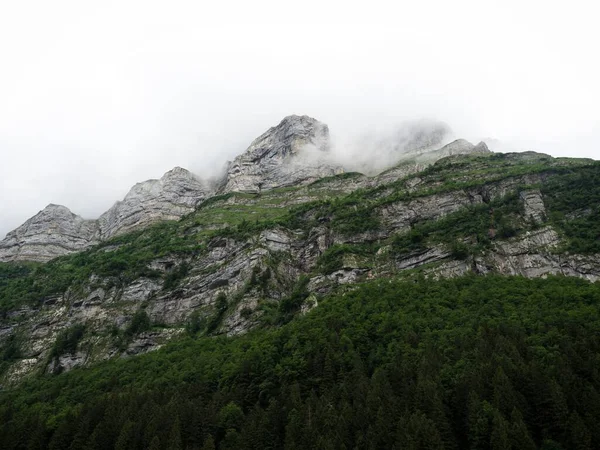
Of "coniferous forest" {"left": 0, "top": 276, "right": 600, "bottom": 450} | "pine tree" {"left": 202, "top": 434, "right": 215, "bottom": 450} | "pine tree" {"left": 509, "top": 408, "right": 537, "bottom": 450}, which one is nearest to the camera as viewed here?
"pine tree" {"left": 509, "top": 408, "right": 537, "bottom": 450}

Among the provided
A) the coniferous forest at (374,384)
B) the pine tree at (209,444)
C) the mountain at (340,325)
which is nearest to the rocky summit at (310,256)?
the mountain at (340,325)

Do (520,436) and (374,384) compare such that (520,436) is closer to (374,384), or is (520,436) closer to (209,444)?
(374,384)

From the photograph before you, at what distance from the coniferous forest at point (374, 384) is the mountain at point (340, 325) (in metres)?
0.26

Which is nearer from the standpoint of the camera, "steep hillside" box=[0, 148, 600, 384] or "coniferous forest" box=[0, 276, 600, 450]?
"coniferous forest" box=[0, 276, 600, 450]

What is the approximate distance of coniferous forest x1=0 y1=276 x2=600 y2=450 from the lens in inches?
1683

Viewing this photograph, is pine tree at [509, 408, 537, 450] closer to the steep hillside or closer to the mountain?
the mountain

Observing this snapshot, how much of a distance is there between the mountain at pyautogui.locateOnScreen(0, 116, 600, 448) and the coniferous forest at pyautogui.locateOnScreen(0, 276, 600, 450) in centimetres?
26

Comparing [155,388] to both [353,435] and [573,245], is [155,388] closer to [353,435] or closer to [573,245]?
[353,435]

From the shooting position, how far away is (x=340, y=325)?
234ft

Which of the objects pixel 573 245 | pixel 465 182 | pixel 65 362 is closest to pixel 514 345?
pixel 573 245

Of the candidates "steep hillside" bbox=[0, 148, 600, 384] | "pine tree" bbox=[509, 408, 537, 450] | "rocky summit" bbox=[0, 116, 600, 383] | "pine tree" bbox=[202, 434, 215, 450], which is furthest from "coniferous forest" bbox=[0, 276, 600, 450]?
"rocky summit" bbox=[0, 116, 600, 383]

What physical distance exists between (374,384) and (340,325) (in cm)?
1992

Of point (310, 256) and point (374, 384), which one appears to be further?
point (310, 256)

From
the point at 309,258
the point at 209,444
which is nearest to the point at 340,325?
the point at 209,444
